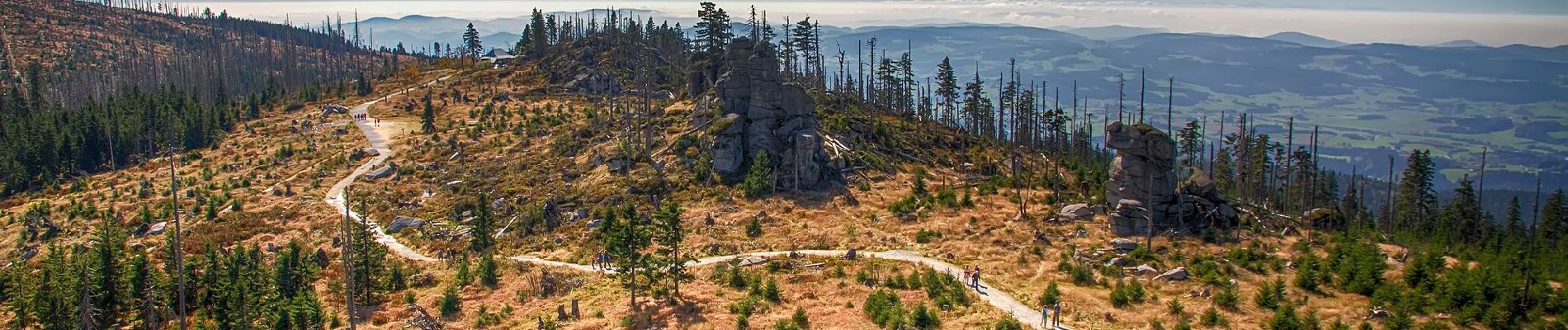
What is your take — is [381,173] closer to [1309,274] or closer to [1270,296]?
[1270,296]

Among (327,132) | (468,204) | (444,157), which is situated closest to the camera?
(468,204)

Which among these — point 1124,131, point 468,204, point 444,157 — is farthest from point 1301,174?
point 444,157

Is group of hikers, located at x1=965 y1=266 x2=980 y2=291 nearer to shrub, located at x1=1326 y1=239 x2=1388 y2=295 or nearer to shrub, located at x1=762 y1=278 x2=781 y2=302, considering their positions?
shrub, located at x1=762 y1=278 x2=781 y2=302

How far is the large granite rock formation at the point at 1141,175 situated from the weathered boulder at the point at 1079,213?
2.05m

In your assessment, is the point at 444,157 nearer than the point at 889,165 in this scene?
No

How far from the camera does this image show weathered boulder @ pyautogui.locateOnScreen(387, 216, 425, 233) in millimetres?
65062

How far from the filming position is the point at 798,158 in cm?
6925

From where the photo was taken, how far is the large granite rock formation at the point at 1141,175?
5541 centimetres

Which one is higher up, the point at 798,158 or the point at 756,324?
the point at 798,158

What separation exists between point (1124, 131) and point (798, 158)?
24.6m

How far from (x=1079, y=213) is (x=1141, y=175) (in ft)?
16.4

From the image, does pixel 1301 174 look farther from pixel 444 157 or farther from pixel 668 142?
pixel 444 157

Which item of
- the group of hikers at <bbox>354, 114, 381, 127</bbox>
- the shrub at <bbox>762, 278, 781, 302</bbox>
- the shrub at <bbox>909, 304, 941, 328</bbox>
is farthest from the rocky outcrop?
the group of hikers at <bbox>354, 114, 381, 127</bbox>

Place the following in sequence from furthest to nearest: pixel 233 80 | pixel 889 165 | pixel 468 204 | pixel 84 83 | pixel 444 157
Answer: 1. pixel 233 80
2. pixel 84 83
3. pixel 444 157
4. pixel 889 165
5. pixel 468 204
